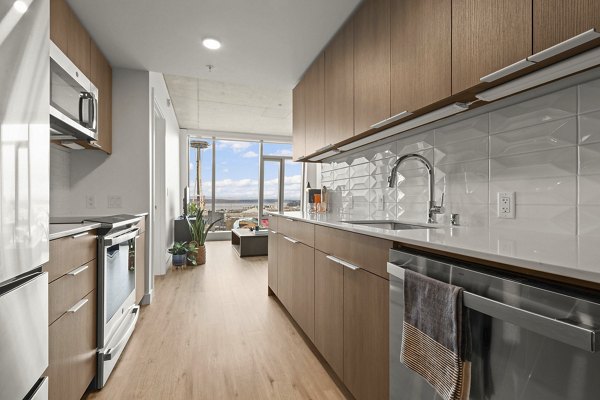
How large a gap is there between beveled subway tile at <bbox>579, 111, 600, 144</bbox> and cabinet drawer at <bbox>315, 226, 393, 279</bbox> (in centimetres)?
79

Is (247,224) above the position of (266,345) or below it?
above

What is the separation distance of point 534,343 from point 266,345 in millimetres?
1779

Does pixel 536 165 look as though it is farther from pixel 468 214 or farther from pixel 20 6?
pixel 20 6

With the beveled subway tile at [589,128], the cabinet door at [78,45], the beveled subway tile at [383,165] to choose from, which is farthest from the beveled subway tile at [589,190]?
the cabinet door at [78,45]

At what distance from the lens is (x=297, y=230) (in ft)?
7.59

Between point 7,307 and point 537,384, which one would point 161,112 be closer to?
point 7,307

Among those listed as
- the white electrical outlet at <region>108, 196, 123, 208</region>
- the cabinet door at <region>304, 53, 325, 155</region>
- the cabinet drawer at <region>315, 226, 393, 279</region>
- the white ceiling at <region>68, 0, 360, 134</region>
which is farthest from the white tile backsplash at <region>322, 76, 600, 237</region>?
the white electrical outlet at <region>108, 196, 123, 208</region>

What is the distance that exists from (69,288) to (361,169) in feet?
6.95

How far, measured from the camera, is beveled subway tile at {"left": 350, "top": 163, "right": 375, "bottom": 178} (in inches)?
97.2

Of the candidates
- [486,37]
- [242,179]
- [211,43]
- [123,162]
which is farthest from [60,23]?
[242,179]

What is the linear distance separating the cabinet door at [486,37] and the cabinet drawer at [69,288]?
6.06ft

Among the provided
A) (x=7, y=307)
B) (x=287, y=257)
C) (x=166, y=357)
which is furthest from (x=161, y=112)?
(x=7, y=307)

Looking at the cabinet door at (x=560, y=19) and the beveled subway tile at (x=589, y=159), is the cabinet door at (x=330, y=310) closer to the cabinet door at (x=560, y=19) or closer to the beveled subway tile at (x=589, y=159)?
the beveled subway tile at (x=589, y=159)

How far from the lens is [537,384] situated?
0.68 m
